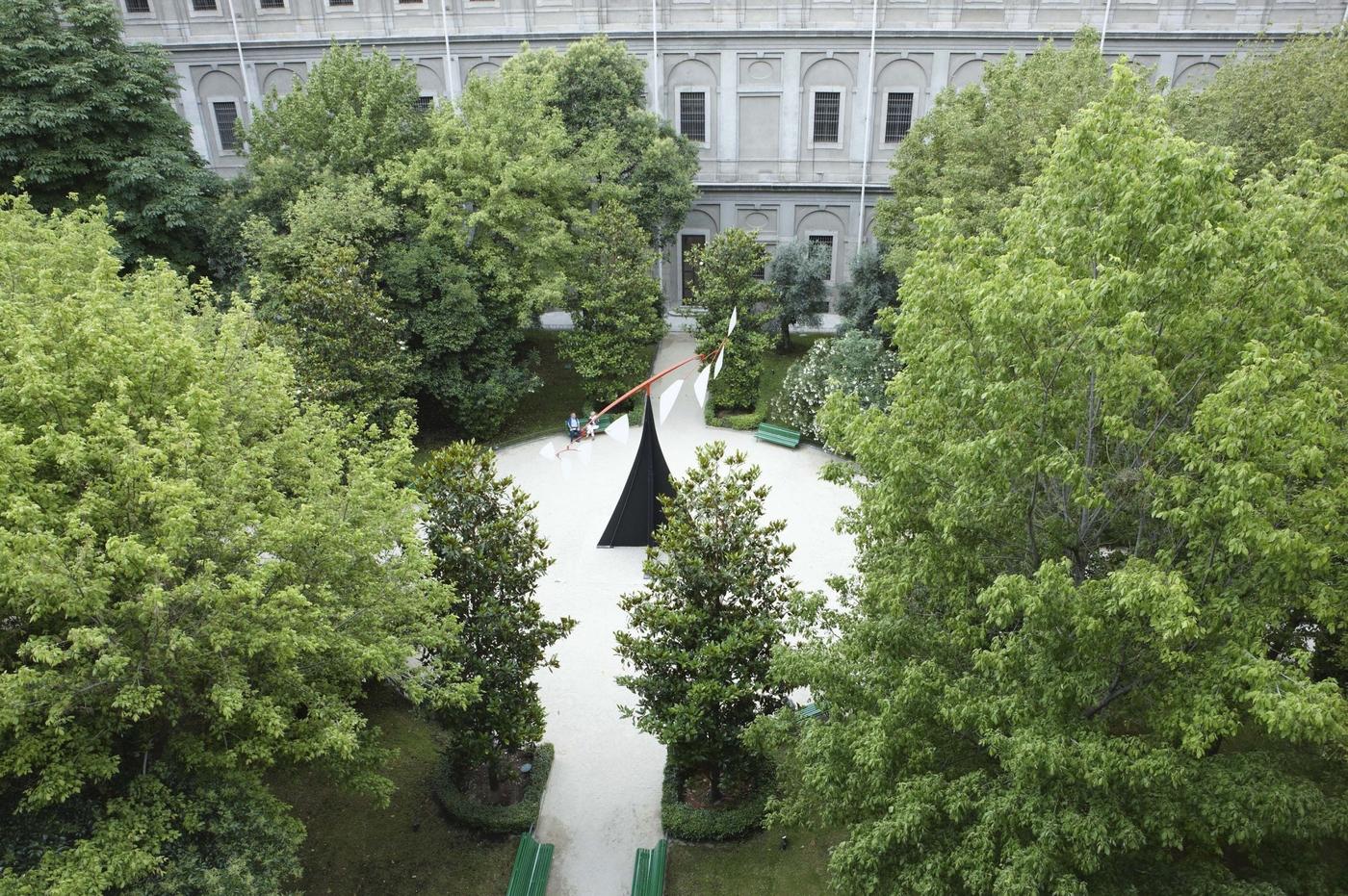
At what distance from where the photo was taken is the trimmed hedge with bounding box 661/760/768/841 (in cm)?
1551

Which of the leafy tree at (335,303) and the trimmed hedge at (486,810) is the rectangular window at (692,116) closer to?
the leafy tree at (335,303)

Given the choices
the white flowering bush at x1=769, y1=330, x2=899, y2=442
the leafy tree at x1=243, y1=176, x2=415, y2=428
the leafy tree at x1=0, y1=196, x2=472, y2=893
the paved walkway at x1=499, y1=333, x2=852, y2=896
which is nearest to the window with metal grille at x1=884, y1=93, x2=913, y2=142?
the white flowering bush at x1=769, y1=330, x2=899, y2=442

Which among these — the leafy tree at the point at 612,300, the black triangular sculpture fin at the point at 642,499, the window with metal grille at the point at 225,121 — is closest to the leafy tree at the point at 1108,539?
the black triangular sculpture fin at the point at 642,499

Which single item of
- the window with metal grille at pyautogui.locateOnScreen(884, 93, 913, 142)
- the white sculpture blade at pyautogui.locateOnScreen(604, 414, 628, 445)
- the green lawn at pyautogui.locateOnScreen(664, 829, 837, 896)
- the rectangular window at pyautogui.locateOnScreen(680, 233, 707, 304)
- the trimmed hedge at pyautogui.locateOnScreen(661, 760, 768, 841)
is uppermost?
the window with metal grille at pyautogui.locateOnScreen(884, 93, 913, 142)

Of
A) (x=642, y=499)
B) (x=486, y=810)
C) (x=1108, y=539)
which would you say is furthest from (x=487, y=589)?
(x=1108, y=539)

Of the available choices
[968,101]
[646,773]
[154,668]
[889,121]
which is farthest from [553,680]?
[889,121]

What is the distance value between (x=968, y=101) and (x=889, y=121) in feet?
36.7

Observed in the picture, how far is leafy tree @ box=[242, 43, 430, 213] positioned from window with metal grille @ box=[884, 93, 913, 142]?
65.5 feet

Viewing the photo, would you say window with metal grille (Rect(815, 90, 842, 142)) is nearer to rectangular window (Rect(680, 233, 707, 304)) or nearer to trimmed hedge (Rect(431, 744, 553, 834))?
rectangular window (Rect(680, 233, 707, 304))

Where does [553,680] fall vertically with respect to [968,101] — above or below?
below

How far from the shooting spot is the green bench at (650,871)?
48.0 feet

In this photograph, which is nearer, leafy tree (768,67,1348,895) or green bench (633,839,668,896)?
leafy tree (768,67,1348,895)

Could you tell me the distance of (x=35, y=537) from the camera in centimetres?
938

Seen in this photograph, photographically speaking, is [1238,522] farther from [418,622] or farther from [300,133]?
[300,133]
